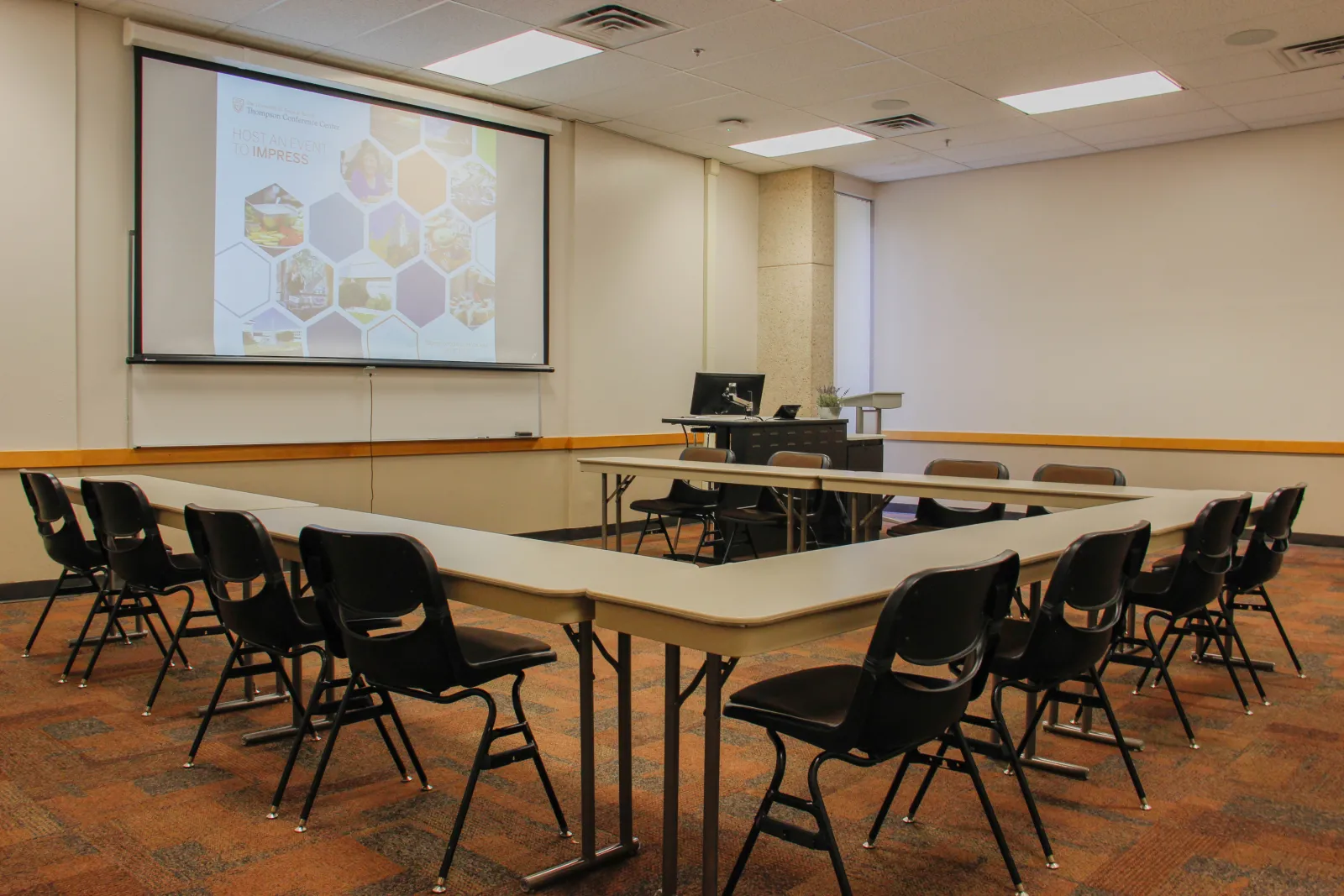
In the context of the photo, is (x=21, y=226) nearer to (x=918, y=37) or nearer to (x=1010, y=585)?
(x=918, y=37)

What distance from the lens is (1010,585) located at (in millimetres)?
2316

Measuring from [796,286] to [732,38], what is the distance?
3428 millimetres

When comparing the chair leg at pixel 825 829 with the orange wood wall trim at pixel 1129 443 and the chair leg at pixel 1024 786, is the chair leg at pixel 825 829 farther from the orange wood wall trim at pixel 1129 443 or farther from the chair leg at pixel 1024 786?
the orange wood wall trim at pixel 1129 443

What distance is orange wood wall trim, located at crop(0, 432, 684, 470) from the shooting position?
5.48 meters

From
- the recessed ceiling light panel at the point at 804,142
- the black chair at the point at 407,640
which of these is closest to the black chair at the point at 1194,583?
the black chair at the point at 407,640

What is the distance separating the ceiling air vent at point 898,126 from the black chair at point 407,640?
238 inches

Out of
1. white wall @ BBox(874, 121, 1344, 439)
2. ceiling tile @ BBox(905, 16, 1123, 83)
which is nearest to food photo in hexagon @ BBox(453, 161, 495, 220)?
ceiling tile @ BBox(905, 16, 1123, 83)

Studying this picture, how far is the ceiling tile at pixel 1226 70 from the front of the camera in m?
6.13

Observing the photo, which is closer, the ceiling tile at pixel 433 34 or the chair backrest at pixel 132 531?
the chair backrest at pixel 132 531

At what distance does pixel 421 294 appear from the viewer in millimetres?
6879

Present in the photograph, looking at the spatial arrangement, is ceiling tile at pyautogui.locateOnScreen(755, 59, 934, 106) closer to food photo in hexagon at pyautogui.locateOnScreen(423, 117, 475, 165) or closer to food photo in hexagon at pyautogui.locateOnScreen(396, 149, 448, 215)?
food photo in hexagon at pyautogui.locateOnScreen(423, 117, 475, 165)

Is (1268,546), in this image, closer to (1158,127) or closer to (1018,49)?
(1018,49)

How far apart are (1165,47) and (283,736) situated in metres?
5.86

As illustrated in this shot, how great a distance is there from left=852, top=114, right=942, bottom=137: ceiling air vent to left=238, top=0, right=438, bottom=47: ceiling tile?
362cm
